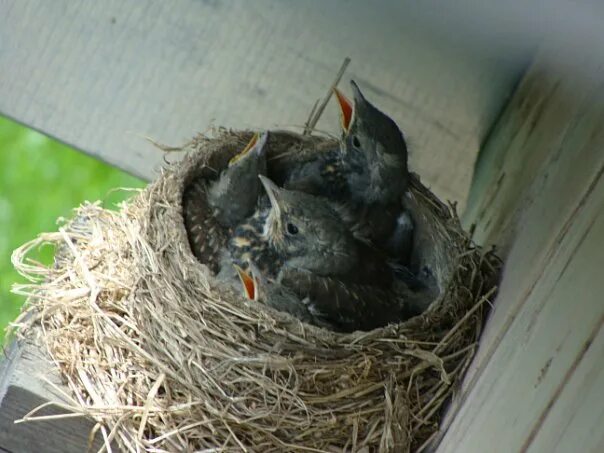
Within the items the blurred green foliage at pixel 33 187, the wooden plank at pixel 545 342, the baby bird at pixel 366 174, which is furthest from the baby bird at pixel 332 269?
the blurred green foliage at pixel 33 187

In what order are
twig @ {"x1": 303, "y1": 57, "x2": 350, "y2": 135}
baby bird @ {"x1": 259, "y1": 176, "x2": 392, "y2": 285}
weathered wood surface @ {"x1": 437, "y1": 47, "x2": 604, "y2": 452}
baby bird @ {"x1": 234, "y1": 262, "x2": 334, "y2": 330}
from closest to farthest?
weathered wood surface @ {"x1": 437, "y1": 47, "x2": 604, "y2": 452}, baby bird @ {"x1": 234, "y1": 262, "x2": 334, "y2": 330}, baby bird @ {"x1": 259, "y1": 176, "x2": 392, "y2": 285}, twig @ {"x1": 303, "y1": 57, "x2": 350, "y2": 135}

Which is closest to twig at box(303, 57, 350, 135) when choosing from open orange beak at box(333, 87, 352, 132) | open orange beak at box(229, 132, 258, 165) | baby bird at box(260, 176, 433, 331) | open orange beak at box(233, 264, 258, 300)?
open orange beak at box(333, 87, 352, 132)

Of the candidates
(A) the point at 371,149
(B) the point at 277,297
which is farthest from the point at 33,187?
(B) the point at 277,297

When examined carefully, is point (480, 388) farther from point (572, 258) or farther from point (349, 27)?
point (349, 27)

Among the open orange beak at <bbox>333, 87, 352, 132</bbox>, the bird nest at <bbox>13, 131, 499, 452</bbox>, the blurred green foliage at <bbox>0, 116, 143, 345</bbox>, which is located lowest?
the blurred green foliage at <bbox>0, 116, 143, 345</bbox>

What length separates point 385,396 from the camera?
202 centimetres

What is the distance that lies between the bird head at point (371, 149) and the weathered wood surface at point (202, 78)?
141mm

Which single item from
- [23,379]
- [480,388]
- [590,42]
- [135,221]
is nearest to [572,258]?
[480,388]

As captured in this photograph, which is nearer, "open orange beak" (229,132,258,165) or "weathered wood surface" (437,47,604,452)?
"weathered wood surface" (437,47,604,452)

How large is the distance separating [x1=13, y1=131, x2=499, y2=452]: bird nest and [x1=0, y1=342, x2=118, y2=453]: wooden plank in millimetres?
32

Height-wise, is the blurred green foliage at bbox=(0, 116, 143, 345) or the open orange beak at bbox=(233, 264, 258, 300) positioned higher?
the open orange beak at bbox=(233, 264, 258, 300)

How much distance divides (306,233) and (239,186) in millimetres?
242

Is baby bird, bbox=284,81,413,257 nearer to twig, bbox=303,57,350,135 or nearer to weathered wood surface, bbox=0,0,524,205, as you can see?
twig, bbox=303,57,350,135

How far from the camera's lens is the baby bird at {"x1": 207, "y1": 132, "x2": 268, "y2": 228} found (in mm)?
2553
